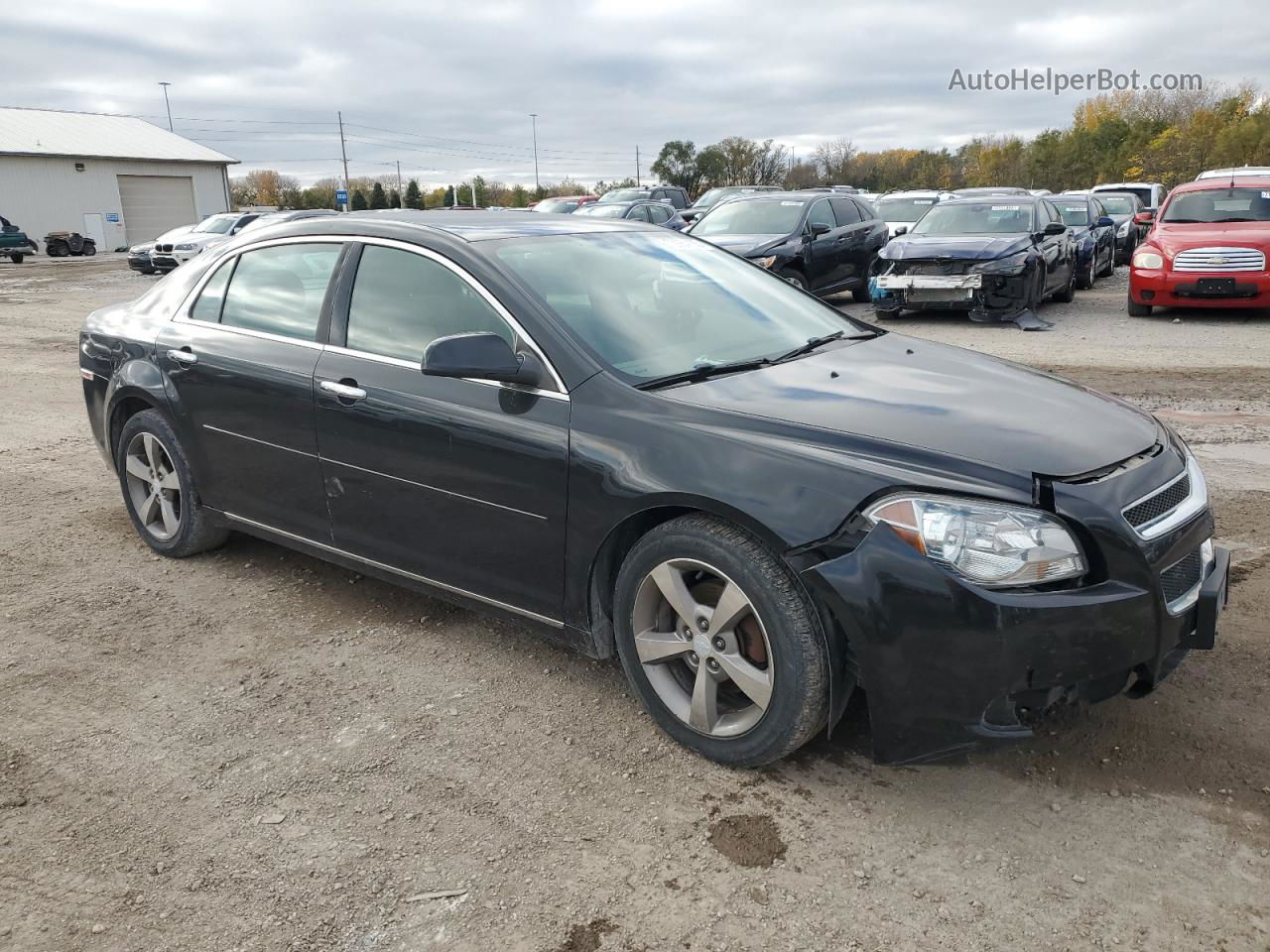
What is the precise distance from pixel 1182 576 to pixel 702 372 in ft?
5.07

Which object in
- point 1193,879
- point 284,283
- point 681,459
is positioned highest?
point 284,283

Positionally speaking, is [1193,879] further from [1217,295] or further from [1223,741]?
[1217,295]

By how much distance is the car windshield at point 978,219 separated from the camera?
1308cm

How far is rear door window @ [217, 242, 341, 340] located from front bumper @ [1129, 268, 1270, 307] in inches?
437

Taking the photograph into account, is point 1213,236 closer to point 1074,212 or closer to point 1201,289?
point 1201,289

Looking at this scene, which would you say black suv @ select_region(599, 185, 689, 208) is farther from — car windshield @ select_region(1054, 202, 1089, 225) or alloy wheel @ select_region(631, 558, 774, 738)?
alloy wheel @ select_region(631, 558, 774, 738)

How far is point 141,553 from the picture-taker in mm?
5000

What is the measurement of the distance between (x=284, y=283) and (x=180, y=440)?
36.6 inches

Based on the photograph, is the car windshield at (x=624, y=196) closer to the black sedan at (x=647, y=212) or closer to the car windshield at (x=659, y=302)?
the black sedan at (x=647, y=212)

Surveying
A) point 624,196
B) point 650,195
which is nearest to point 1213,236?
point 624,196

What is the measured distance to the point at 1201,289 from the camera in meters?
11.9

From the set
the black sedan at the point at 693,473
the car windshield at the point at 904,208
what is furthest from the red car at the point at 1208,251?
the black sedan at the point at 693,473

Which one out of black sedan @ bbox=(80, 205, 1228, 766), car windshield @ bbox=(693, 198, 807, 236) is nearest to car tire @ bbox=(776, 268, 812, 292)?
car windshield @ bbox=(693, 198, 807, 236)

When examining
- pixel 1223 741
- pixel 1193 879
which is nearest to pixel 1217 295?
pixel 1223 741
